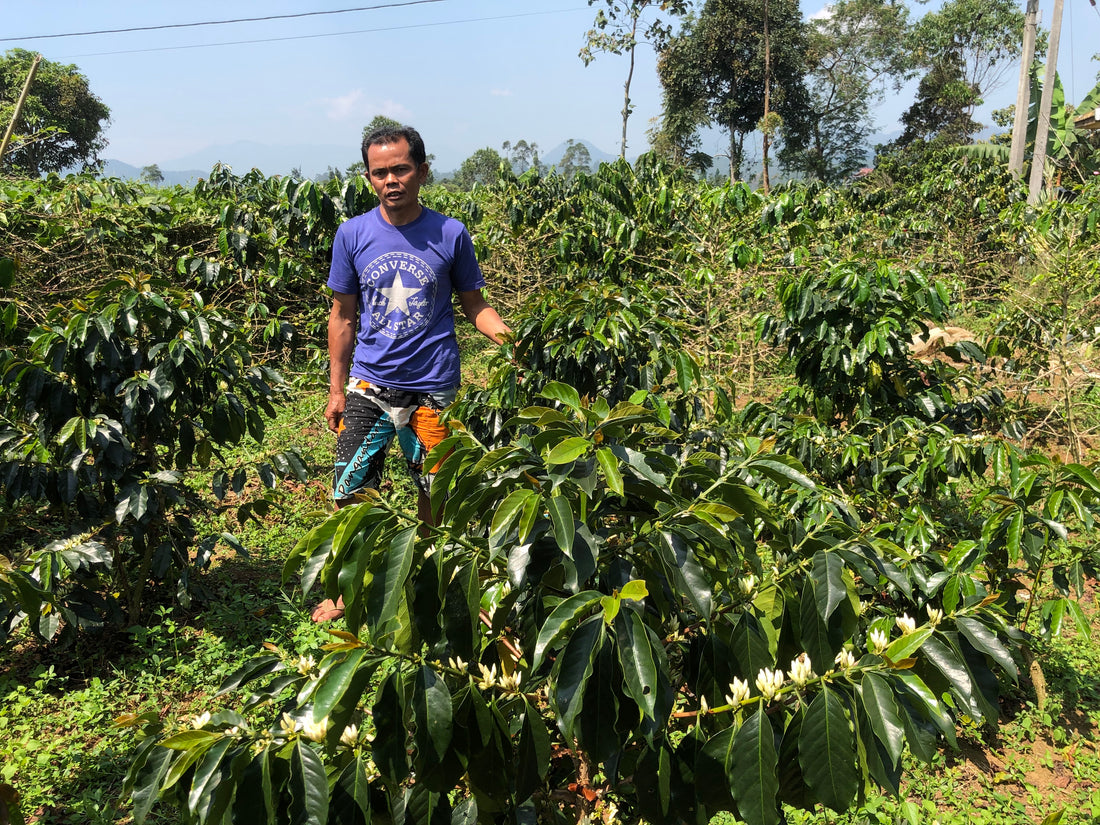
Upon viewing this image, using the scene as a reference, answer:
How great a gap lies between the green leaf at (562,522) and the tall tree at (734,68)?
27.5 metres

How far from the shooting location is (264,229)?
21.4 feet

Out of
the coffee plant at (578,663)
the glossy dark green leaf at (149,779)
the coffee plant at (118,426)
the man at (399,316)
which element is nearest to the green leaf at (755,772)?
the coffee plant at (578,663)

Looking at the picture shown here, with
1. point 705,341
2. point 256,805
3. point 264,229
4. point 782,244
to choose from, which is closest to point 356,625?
A: point 256,805

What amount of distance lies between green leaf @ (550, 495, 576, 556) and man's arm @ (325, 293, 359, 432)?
6.73ft

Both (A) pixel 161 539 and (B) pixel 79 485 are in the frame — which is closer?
(B) pixel 79 485

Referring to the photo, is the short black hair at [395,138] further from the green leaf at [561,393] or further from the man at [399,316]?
the green leaf at [561,393]

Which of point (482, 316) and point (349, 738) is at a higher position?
point (482, 316)

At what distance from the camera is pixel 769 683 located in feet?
3.48

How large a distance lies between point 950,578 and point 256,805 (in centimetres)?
179

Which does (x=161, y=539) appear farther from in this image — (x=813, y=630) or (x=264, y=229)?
(x=264, y=229)

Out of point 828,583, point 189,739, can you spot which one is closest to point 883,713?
point 828,583

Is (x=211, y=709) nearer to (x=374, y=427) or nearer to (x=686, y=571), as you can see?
(x=374, y=427)

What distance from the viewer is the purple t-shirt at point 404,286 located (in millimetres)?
2721

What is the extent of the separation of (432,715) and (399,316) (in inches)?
76.3
